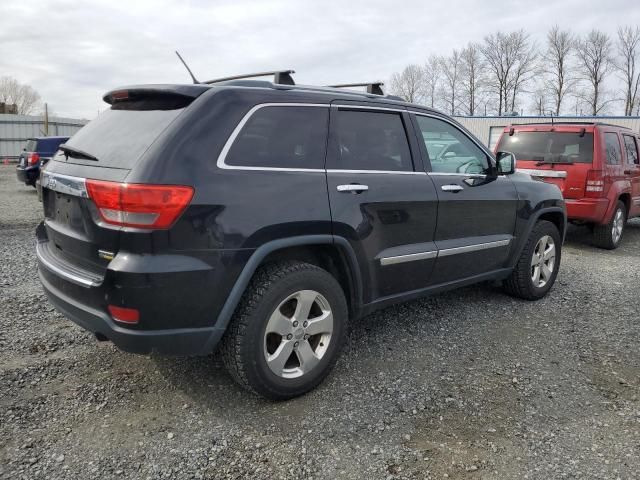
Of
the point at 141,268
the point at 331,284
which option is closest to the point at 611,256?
the point at 331,284

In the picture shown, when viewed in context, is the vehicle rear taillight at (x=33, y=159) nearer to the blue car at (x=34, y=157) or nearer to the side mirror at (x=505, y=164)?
the blue car at (x=34, y=157)

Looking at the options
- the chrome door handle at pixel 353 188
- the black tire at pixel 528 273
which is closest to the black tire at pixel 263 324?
the chrome door handle at pixel 353 188

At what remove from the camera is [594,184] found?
6965 mm

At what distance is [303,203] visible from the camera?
9.21 feet

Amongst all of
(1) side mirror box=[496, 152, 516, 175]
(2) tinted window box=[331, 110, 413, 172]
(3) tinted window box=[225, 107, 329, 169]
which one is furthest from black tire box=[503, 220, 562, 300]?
(3) tinted window box=[225, 107, 329, 169]

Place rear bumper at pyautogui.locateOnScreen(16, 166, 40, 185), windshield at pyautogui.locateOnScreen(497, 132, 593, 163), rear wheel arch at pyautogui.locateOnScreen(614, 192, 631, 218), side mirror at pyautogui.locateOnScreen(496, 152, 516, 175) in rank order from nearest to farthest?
side mirror at pyautogui.locateOnScreen(496, 152, 516, 175)
windshield at pyautogui.locateOnScreen(497, 132, 593, 163)
rear wheel arch at pyautogui.locateOnScreen(614, 192, 631, 218)
rear bumper at pyautogui.locateOnScreen(16, 166, 40, 185)

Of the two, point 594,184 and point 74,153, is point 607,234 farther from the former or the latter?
point 74,153

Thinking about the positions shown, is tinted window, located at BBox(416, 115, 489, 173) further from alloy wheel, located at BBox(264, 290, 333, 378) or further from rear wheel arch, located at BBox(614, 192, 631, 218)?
rear wheel arch, located at BBox(614, 192, 631, 218)

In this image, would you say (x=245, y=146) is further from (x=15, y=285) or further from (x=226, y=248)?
(x=15, y=285)

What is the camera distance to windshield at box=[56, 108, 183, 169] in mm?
2566

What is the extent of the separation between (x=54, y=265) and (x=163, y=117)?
3.51 feet

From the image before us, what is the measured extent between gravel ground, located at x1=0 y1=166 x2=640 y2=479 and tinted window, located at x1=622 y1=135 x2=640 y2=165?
4.64 meters

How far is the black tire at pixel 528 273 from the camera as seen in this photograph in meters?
4.70

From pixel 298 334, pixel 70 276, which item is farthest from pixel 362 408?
pixel 70 276
